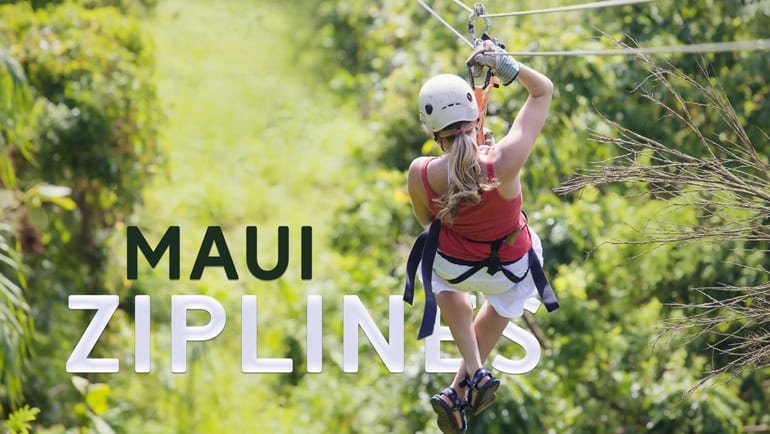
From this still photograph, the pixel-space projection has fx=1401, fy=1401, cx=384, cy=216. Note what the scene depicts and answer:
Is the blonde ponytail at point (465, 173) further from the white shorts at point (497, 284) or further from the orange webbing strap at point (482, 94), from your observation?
the white shorts at point (497, 284)

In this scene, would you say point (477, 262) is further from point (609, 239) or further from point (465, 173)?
point (609, 239)

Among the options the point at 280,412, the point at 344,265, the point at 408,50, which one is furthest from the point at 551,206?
the point at 280,412

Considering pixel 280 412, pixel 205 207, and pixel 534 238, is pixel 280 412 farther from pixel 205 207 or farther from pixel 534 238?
pixel 534 238

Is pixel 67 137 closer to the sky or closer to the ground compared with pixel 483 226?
closer to the sky

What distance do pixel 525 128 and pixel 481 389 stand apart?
781mm

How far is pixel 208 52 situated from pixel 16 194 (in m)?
5.31

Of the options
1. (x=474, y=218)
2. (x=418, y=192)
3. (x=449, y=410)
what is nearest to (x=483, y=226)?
(x=474, y=218)

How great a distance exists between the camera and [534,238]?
4.25 m

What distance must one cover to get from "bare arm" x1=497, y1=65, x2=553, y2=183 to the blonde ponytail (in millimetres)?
64

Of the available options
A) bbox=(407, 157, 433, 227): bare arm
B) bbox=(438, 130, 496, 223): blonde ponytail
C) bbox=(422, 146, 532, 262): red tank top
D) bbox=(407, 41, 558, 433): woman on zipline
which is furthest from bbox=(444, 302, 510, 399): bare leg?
bbox=(438, 130, 496, 223): blonde ponytail

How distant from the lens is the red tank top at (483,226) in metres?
3.90

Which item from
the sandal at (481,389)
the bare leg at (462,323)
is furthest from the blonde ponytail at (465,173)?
the sandal at (481,389)

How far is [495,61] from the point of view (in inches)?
150

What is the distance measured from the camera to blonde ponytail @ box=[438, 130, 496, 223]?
149 inches
